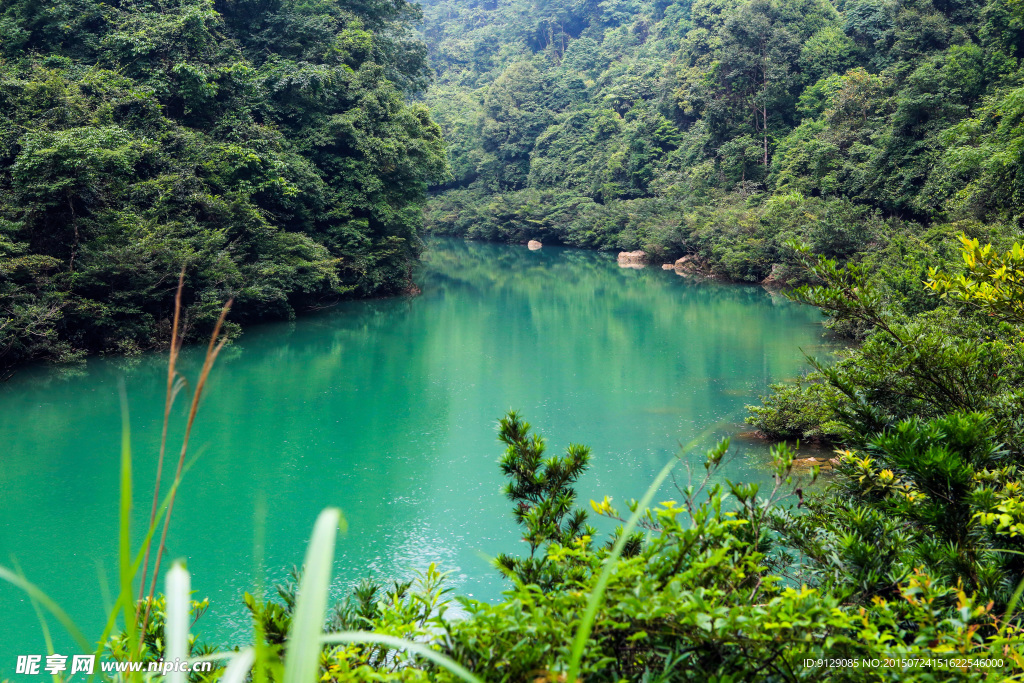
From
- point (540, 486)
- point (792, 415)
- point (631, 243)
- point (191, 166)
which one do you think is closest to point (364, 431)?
point (792, 415)

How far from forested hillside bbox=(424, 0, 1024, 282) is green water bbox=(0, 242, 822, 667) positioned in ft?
10.5

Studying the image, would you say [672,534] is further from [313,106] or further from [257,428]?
[313,106]

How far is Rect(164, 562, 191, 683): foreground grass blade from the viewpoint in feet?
1.95

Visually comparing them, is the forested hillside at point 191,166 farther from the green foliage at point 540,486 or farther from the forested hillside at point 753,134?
the forested hillside at point 753,134

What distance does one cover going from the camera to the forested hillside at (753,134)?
12906mm

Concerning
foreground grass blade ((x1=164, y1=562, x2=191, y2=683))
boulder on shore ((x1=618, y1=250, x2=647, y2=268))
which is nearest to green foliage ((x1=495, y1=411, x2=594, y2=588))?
foreground grass blade ((x1=164, y1=562, x2=191, y2=683))

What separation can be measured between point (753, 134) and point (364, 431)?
58.2 ft

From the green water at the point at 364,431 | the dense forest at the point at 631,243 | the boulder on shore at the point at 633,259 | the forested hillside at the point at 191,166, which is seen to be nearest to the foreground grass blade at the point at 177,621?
the dense forest at the point at 631,243

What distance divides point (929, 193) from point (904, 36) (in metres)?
4.49

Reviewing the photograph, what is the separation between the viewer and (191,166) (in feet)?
35.8

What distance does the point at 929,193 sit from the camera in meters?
13.2

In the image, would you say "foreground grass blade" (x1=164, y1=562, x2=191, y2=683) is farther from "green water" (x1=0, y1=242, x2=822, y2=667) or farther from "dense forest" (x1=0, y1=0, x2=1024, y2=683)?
"green water" (x1=0, y1=242, x2=822, y2=667)

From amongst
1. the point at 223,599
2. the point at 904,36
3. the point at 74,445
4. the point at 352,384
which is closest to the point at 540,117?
the point at 904,36

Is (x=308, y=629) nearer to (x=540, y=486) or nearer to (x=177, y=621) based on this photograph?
(x=177, y=621)
